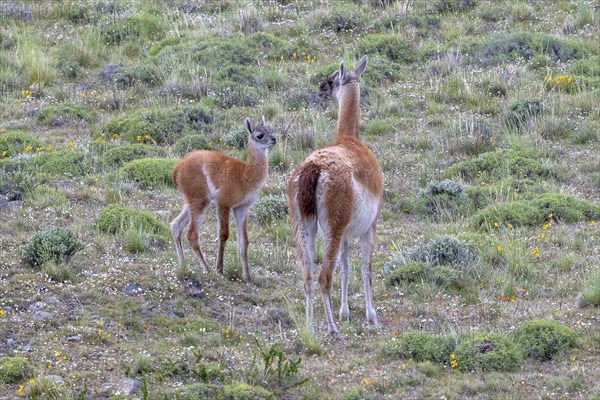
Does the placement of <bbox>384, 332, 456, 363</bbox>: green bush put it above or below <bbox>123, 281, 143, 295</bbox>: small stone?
above

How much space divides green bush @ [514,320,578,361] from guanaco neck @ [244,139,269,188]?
329 centimetres

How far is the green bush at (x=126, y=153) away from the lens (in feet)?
43.7

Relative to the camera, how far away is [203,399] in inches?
272

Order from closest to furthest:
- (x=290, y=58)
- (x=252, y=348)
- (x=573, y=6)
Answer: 1. (x=252, y=348)
2. (x=290, y=58)
3. (x=573, y=6)

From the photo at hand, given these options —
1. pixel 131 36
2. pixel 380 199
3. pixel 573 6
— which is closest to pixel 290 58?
pixel 131 36

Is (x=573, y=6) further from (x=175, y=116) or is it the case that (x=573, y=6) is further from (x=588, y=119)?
(x=175, y=116)

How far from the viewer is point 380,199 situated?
352 inches

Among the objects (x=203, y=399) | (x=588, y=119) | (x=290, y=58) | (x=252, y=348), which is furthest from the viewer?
(x=290, y=58)

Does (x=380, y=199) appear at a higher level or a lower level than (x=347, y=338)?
higher

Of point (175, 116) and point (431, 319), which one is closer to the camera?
point (431, 319)

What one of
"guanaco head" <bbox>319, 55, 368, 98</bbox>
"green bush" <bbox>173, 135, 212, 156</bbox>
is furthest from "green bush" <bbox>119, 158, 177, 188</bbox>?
"guanaco head" <bbox>319, 55, 368, 98</bbox>

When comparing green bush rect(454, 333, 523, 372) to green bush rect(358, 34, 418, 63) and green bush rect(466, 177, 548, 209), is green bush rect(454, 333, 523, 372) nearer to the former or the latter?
green bush rect(466, 177, 548, 209)

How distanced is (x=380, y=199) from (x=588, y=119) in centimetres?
653

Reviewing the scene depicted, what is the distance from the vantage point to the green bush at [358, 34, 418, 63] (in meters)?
17.0
